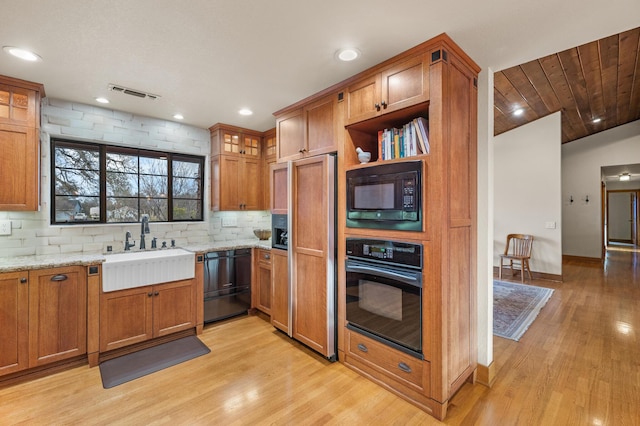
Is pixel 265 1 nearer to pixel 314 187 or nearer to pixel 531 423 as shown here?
pixel 314 187

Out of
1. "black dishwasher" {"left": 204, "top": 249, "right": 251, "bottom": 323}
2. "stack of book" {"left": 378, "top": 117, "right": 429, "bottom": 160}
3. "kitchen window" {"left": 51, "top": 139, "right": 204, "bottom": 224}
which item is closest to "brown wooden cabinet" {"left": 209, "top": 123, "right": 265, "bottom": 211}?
"kitchen window" {"left": 51, "top": 139, "right": 204, "bottom": 224}

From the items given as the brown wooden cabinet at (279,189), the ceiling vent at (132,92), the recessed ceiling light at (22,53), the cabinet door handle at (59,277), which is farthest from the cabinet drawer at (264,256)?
the recessed ceiling light at (22,53)

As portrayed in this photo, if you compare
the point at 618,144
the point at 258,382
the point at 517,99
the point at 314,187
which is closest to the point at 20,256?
the point at 258,382

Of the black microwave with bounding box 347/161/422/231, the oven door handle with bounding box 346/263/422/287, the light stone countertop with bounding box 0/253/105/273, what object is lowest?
the oven door handle with bounding box 346/263/422/287

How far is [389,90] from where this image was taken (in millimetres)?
2182

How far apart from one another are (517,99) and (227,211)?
455 cm

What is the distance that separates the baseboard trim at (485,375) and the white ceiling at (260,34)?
2.44m

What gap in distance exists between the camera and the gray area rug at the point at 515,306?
3334 mm

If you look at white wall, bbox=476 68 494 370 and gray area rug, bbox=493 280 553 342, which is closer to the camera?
white wall, bbox=476 68 494 370

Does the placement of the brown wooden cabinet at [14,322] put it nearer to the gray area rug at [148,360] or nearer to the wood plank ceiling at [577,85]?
the gray area rug at [148,360]

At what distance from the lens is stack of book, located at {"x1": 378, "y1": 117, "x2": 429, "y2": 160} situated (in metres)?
2.08

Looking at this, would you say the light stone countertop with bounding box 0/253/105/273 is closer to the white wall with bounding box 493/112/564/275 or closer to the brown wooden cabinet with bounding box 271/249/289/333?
the brown wooden cabinet with bounding box 271/249/289/333

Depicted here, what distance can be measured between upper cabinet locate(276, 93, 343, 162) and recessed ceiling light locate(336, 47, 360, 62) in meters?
0.40

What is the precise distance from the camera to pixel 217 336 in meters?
3.19
